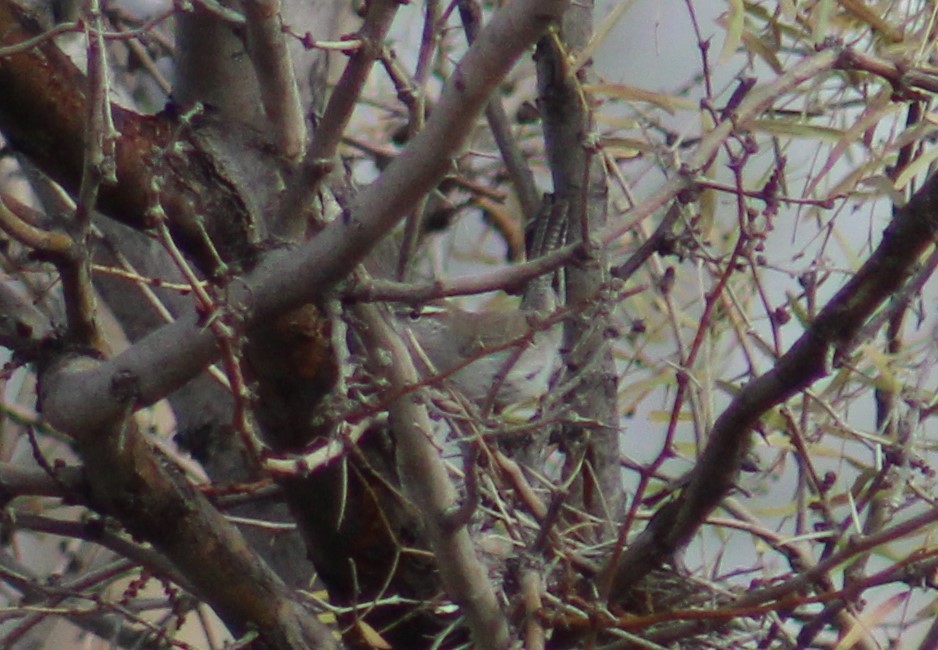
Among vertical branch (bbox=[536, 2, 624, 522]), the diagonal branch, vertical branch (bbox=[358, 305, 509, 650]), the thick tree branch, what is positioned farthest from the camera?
vertical branch (bbox=[536, 2, 624, 522])

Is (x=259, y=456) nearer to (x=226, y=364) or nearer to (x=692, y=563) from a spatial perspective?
(x=226, y=364)

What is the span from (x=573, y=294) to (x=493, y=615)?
580mm

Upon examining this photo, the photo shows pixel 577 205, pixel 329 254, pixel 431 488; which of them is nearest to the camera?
pixel 329 254

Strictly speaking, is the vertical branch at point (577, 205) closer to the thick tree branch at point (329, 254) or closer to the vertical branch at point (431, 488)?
the vertical branch at point (431, 488)

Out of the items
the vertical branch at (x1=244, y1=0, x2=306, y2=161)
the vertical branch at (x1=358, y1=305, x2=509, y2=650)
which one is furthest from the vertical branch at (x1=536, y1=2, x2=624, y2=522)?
the vertical branch at (x1=244, y1=0, x2=306, y2=161)

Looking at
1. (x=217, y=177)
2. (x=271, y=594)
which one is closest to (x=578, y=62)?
(x=217, y=177)

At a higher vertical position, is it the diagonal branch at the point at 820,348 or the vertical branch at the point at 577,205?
the vertical branch at the point at 577,205

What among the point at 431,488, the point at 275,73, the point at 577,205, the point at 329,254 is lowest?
the point at 431,488

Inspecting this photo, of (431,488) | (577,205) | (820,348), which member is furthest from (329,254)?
(577,205)

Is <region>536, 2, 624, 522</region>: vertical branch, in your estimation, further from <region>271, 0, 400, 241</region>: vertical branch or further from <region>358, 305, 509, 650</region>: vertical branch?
<region>271, 0, 400, 241</region>: vertical branch

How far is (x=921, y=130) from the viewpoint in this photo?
1.48m

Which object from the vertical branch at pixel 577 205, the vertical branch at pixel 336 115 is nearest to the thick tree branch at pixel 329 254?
the vertical branch at pixel 336 115

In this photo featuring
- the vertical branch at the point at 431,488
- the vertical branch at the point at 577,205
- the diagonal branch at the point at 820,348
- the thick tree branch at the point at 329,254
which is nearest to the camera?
the thick tree branch at the point at 329,254

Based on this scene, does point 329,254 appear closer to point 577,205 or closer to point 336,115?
point 336,115
